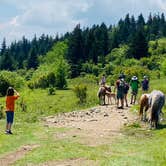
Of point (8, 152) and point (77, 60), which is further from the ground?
point (77, 60)

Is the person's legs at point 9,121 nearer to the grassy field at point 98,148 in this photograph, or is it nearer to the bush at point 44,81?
the grassy field at point 98,148

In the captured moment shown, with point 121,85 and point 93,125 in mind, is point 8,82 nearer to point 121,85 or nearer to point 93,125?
point 121,85

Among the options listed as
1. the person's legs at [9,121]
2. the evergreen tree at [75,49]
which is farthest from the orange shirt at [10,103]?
the evergreen tree at [75,49]

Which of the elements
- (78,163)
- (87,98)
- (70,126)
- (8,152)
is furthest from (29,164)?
(87,98)

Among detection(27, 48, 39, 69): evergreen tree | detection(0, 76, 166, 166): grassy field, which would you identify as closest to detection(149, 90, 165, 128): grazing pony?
detection(0, 76, 166, 166): grassy field

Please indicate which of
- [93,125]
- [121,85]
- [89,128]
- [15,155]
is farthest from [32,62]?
[15,155]

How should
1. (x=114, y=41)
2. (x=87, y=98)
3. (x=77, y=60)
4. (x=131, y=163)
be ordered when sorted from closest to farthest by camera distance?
(x=131, y=163)
(x=87, y=98)
(x=77, y=60)
(x=114, y=41)

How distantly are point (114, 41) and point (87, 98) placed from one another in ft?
334

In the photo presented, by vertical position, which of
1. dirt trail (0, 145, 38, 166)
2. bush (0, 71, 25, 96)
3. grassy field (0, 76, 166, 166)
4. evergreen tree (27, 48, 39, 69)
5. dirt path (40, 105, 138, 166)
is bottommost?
dirt trail (0, 145, 38, 166)

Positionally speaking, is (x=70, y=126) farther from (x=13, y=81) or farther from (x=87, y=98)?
(x=13, y=81)

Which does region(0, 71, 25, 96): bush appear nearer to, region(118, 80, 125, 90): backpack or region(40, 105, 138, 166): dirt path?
region(118, 80, 125, 90): backpack

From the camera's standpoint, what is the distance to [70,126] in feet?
85.8

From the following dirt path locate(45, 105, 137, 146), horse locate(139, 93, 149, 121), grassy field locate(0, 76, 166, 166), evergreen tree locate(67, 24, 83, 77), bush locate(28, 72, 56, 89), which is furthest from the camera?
evergreen tree locate(67, 24, 83, 77)

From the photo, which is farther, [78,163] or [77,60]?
[77,60]
